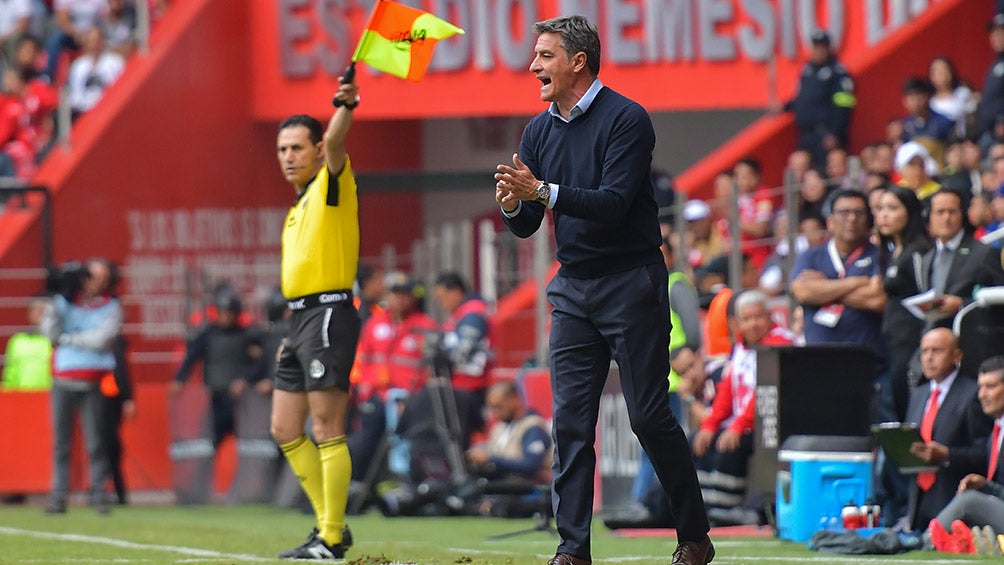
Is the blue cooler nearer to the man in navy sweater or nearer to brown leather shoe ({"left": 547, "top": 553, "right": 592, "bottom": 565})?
the man in navy sweater

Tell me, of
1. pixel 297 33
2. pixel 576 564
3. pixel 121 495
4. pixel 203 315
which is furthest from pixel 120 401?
pixel 576 564

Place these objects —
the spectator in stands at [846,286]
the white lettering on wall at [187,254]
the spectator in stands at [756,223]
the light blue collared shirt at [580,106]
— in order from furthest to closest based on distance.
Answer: the white lettering on wall at [187,254] < the spectator in stands at [756,223] < the spectator in stands at [846,286] < the light blue collared shirt at [580,106]

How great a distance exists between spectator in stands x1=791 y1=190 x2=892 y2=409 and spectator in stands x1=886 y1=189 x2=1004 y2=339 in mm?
319

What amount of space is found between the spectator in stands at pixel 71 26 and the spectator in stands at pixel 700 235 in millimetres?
11150

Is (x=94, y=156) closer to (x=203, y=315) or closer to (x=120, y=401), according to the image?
(x=203, y=315)

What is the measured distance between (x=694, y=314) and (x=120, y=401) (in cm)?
653

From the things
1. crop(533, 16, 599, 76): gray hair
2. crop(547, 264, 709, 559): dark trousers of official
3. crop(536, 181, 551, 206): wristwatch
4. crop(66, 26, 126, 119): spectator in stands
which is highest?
crop(66, 26, 126, 119): spectator in stands

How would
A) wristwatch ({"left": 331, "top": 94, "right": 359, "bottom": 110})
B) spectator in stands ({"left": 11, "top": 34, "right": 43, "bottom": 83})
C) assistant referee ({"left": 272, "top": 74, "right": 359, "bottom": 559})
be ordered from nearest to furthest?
wristwatch ({"left": 331, "top": 94, "right": 359, "bottom": 110}), assistant referee ({"left": 272, "top": 74, "right": 359, "bottom": 559}), spectator in stands ({"left": 11, "top": 34, "right": 43, "bottom": 83})

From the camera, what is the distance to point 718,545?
404 inches

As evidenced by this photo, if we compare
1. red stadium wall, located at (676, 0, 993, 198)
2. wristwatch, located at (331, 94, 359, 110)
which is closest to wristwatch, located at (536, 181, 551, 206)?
wristwatch, located at (331, 94, 359, 110)

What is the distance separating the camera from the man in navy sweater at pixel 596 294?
7.51 meters

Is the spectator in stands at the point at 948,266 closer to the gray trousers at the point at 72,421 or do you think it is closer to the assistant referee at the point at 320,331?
the assistant referee at the point at 320,331

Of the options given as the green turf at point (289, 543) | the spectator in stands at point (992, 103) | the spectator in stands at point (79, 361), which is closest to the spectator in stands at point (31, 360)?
the spectator in stands at point (79, 361)

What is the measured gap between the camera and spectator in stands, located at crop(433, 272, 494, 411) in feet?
53.6
